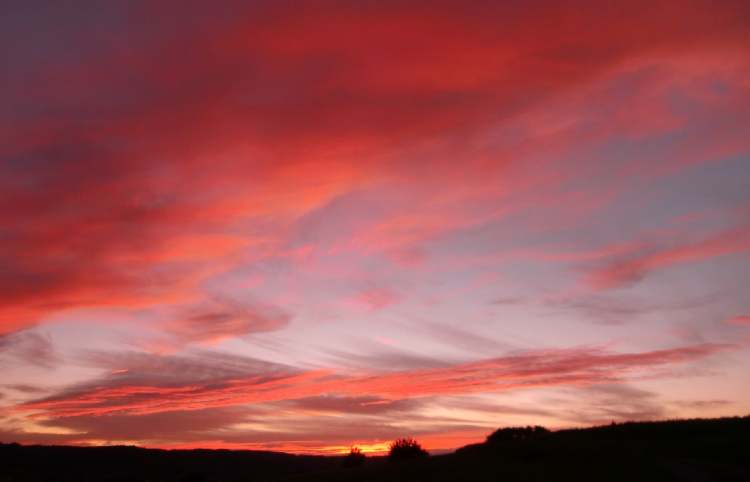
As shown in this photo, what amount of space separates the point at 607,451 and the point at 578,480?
15.5 ft

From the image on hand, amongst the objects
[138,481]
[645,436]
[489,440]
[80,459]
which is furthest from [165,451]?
[645,436]

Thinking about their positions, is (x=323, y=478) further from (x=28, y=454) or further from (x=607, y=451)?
(x=28, y=454)

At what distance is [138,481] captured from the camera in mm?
56875

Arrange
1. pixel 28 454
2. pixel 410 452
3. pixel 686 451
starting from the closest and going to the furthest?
pixel 686 451
pixel 410 452
pixel 28 454

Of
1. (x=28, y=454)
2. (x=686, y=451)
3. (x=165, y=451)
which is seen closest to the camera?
(x=686, y=451)

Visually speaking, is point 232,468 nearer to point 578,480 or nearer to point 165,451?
point 165,451

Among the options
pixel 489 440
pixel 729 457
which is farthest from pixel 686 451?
pixel 489 440

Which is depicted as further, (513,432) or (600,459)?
(513,432)

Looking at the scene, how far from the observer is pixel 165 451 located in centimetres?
9538

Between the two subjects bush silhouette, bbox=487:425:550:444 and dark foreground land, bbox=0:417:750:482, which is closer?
dark foreground land, bbox=0:417:750:482

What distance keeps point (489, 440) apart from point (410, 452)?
651cm

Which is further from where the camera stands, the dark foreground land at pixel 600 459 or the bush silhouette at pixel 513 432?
the bush silhouette at pixel 513 432

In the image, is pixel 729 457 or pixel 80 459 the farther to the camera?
pixel 80 459

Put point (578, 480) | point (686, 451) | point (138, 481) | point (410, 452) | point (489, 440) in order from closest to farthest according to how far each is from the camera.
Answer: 1. point (578, 480)
2. point (686, 451)
3. point (410, 452)
4. point (489, 440)
5. point (138, 481)
